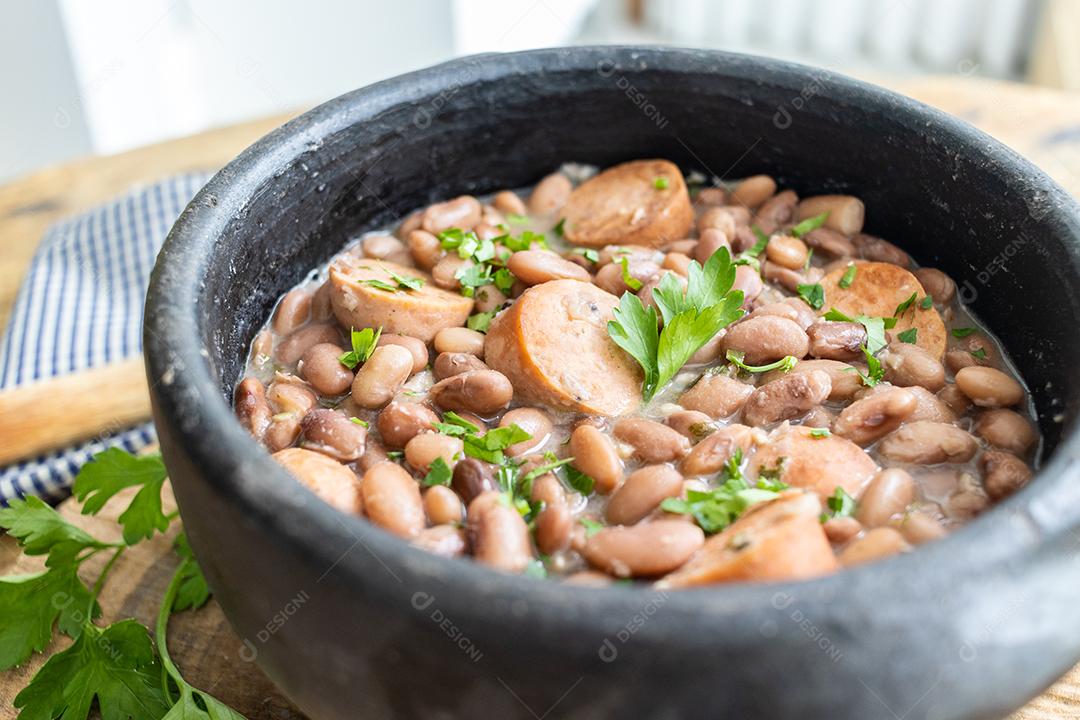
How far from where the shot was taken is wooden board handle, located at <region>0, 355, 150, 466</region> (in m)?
2.28

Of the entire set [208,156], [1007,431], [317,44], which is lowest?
[317,44]

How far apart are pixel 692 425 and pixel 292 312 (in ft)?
2.19

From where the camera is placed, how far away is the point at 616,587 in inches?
44.9

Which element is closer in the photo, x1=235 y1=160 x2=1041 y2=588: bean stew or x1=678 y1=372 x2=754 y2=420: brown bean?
x1=235 y1=160 x2=1041 y2=588: bean stew

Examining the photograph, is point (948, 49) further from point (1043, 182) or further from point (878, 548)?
point (878, 548)

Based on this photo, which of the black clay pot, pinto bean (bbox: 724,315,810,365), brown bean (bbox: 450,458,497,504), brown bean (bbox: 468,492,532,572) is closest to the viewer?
the black clay pot

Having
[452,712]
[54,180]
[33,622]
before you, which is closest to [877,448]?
[452,712]

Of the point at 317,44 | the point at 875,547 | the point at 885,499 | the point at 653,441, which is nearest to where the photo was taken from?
the point at 875,547

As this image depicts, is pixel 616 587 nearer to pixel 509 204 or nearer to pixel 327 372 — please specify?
pixel 327 372

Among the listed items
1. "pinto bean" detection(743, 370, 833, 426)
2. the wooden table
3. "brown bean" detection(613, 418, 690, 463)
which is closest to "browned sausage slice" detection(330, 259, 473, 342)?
"brown bean" detection(613, 418, 690, 463)

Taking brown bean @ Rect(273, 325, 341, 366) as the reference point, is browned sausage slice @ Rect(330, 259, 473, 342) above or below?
above

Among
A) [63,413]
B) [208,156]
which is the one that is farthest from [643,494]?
[208,156]

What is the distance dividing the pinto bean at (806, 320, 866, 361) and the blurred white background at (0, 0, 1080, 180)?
3.20 m

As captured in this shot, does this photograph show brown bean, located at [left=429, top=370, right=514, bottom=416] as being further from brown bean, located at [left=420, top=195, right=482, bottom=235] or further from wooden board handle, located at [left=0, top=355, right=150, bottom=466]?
wooden board handle, located at [left=0, top=355, right=150, bottom=466]
